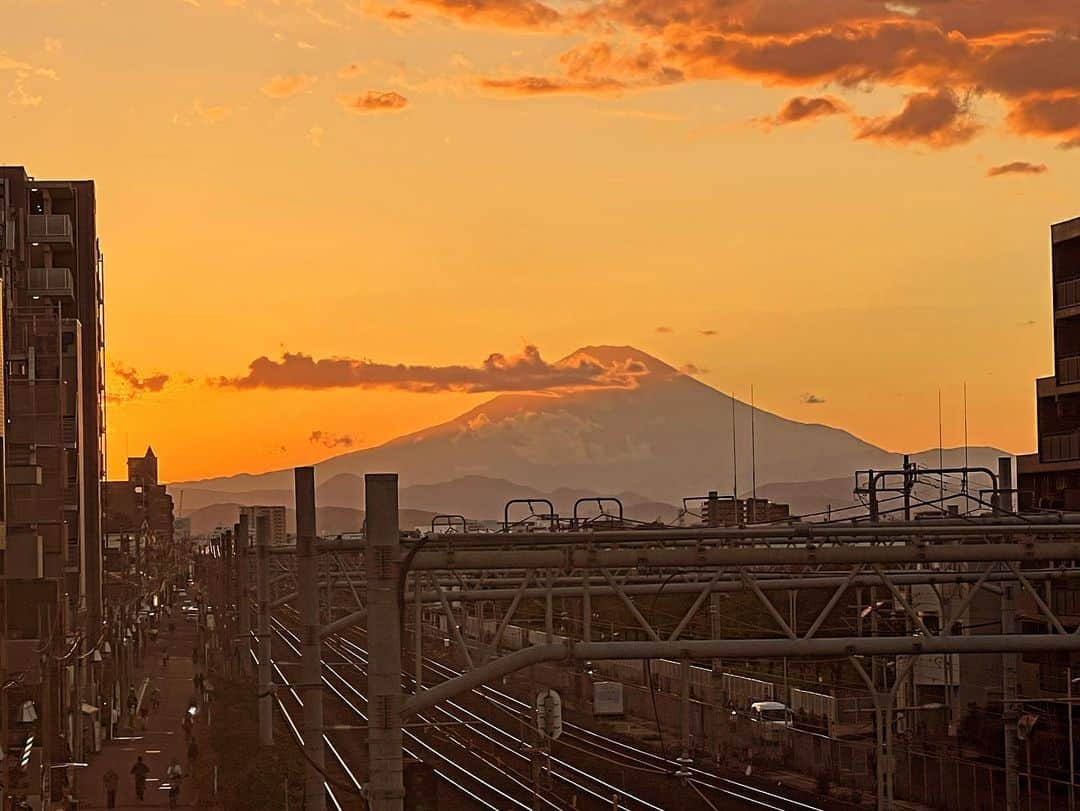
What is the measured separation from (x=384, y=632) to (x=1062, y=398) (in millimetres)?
35590

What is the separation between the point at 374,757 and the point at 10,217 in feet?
124

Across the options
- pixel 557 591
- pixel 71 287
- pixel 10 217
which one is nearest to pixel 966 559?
pixel 557 591

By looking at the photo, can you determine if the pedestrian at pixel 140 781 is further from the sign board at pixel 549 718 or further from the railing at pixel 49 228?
the railing at pixel 49 228

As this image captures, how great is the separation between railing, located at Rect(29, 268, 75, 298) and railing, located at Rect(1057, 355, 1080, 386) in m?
31.9

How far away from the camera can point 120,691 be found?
6706 cm

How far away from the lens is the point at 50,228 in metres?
59.6

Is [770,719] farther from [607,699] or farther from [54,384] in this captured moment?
[54,384]

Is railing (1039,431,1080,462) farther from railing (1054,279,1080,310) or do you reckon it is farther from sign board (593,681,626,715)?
sign board (593,681,626,715)

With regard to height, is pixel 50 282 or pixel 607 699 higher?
pixel 50 282

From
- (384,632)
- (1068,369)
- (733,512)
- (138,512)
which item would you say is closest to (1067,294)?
(1068,369)

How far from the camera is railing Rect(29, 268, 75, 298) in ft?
191

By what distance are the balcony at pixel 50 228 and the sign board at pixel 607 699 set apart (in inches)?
922

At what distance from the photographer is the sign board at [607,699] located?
189ft

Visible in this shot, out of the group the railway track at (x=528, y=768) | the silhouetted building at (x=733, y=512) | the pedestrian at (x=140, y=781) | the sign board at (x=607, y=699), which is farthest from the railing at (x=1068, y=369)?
the pedestrian at (x=140, y=781)
